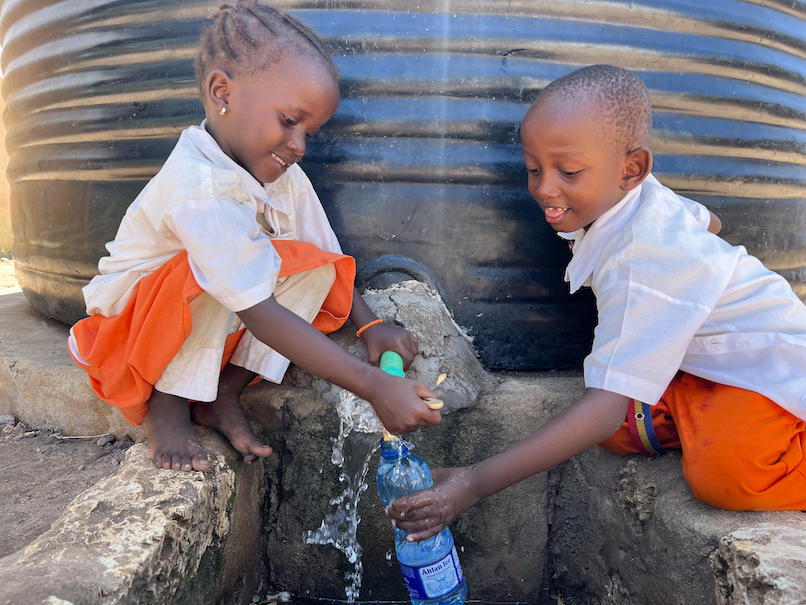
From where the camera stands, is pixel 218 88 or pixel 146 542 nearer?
pixel 146 542

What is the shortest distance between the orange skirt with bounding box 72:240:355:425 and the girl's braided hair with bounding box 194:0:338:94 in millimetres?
413

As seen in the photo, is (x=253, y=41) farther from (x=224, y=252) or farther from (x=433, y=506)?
(x=433, y=506)

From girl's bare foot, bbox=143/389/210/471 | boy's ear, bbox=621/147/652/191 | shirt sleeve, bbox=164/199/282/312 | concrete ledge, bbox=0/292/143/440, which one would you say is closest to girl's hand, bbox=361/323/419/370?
shirt sleeve, bbox=164/199/282/312

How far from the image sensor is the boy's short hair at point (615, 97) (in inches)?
54.2

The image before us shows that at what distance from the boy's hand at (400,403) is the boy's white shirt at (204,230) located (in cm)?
30

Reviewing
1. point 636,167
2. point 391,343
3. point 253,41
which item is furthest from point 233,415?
point 636,167

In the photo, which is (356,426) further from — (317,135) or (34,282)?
(34,282)

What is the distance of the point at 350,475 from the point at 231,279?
64cm

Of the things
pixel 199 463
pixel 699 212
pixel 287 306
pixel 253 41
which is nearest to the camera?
pixel 199 463

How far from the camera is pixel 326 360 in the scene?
1299mm

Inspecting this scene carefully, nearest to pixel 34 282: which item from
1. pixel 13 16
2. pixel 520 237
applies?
pixel 13 16

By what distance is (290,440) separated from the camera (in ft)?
5.34

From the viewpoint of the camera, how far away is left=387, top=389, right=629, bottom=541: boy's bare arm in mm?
1214

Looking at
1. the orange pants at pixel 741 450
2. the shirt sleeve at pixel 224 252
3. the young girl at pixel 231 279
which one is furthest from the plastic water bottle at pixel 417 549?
the orange pants at pixel 741 450
